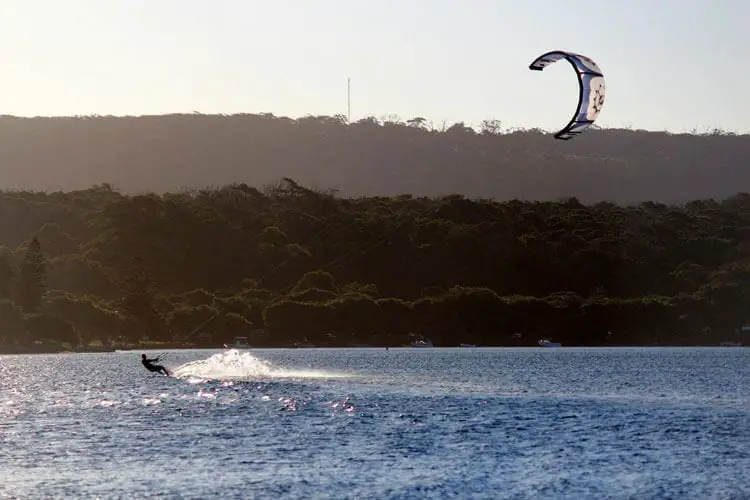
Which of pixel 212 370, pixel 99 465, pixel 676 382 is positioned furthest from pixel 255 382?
pixel 99 465

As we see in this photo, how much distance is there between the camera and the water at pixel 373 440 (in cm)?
6850

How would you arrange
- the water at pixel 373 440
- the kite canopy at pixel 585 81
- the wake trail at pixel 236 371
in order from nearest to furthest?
the water at pixel 373 440 → the kite canopy at pixel 585 81 → the wake trail at pixel 236 371

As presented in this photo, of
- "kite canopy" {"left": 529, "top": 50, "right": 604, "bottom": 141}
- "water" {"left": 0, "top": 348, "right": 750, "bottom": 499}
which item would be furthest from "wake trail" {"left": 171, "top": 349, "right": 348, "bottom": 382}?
"kite canopy" {"left": 529, "top": 50, "right": 604, "bottom": 141}

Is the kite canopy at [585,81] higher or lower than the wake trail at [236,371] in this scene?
higher

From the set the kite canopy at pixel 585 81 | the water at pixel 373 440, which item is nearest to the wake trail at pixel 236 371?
the water at pixel 373 440

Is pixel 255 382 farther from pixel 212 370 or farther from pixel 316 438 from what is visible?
pixel 316 438

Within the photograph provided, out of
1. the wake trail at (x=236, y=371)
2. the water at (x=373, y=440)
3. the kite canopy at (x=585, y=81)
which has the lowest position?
the water at (x=373, y=440)

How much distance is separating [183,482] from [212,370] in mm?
108815

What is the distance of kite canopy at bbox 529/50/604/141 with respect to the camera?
3826 inches

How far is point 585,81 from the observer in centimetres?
9862

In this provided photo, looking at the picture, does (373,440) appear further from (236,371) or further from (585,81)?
(236,371)

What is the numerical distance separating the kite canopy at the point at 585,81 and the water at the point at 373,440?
21.8m

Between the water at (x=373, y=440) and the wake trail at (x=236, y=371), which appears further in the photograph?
the wake trail at (x=236, y=371)

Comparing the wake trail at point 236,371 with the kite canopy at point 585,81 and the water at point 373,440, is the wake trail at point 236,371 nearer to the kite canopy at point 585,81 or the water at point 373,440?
the water at point 373,440
